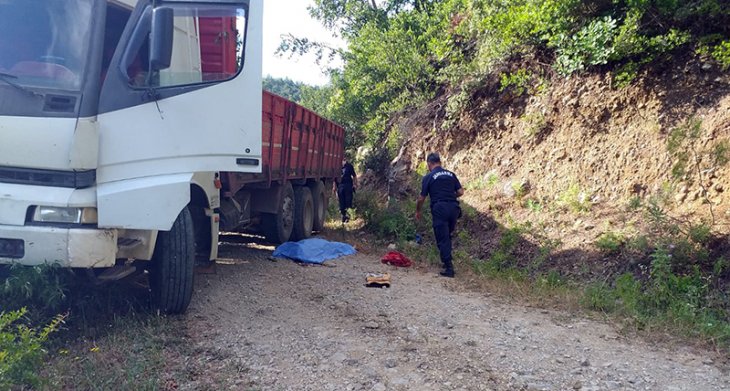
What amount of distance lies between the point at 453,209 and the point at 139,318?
14.2 ft

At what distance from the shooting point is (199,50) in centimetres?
493

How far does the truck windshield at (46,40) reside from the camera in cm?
403

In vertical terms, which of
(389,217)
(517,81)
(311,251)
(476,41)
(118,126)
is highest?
(476,41)

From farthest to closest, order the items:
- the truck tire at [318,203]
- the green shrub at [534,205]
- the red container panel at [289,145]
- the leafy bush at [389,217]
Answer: the truck tire at [318,203]
the leafy bush at [389,217]
the green shrub at [534,205]
the red container panel at [289,145]

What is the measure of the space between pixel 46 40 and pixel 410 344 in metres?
3.47

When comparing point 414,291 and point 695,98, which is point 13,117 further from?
point 695,98

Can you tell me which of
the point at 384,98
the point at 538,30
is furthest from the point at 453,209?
the point at 384,98

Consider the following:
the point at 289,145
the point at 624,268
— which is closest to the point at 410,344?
the point at 624,268

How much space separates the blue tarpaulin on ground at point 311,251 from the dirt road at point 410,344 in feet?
5.26

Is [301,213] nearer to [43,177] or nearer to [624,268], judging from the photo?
[624,268]

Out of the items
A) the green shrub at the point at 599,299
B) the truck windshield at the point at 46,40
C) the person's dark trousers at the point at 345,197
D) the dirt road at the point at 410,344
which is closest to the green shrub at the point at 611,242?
the green shrub at the point at 599,299

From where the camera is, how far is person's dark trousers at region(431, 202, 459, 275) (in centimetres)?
773

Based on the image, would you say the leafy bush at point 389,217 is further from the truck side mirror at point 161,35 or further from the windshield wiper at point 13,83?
the windshield wiper at point 13,83

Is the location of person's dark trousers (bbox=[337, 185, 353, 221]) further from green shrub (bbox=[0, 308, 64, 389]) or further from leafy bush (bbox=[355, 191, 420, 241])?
green shrub (bbox=[0, 308, 64, 389])
